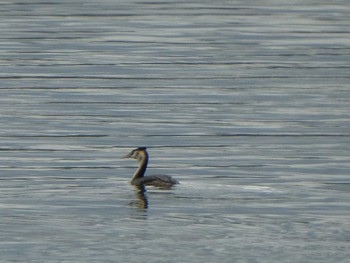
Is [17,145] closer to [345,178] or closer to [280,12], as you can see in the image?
[345,178]

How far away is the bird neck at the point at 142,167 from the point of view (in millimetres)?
21469

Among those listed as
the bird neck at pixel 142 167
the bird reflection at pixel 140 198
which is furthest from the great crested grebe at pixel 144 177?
the bird reflection at pixel 140 198

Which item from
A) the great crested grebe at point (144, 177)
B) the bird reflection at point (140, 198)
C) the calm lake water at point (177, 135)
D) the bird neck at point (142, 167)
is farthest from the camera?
the bird neck at point (142, 167)

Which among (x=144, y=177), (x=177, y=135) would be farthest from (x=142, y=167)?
(x=177, y=135)

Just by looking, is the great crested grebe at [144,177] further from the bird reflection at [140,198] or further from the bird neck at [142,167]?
the bird reflection at [140,198]

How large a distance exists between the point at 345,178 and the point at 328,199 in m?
1.63

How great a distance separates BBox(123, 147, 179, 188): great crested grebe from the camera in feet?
67.8

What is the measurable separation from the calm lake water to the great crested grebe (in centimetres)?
14

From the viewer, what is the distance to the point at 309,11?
4638 centimetres

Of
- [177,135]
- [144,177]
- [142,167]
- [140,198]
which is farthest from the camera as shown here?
[177,135]

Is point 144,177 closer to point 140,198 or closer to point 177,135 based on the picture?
point 140,198

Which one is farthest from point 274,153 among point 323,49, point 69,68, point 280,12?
point 280,12

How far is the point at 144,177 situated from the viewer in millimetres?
21188

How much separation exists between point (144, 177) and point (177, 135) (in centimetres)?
415
